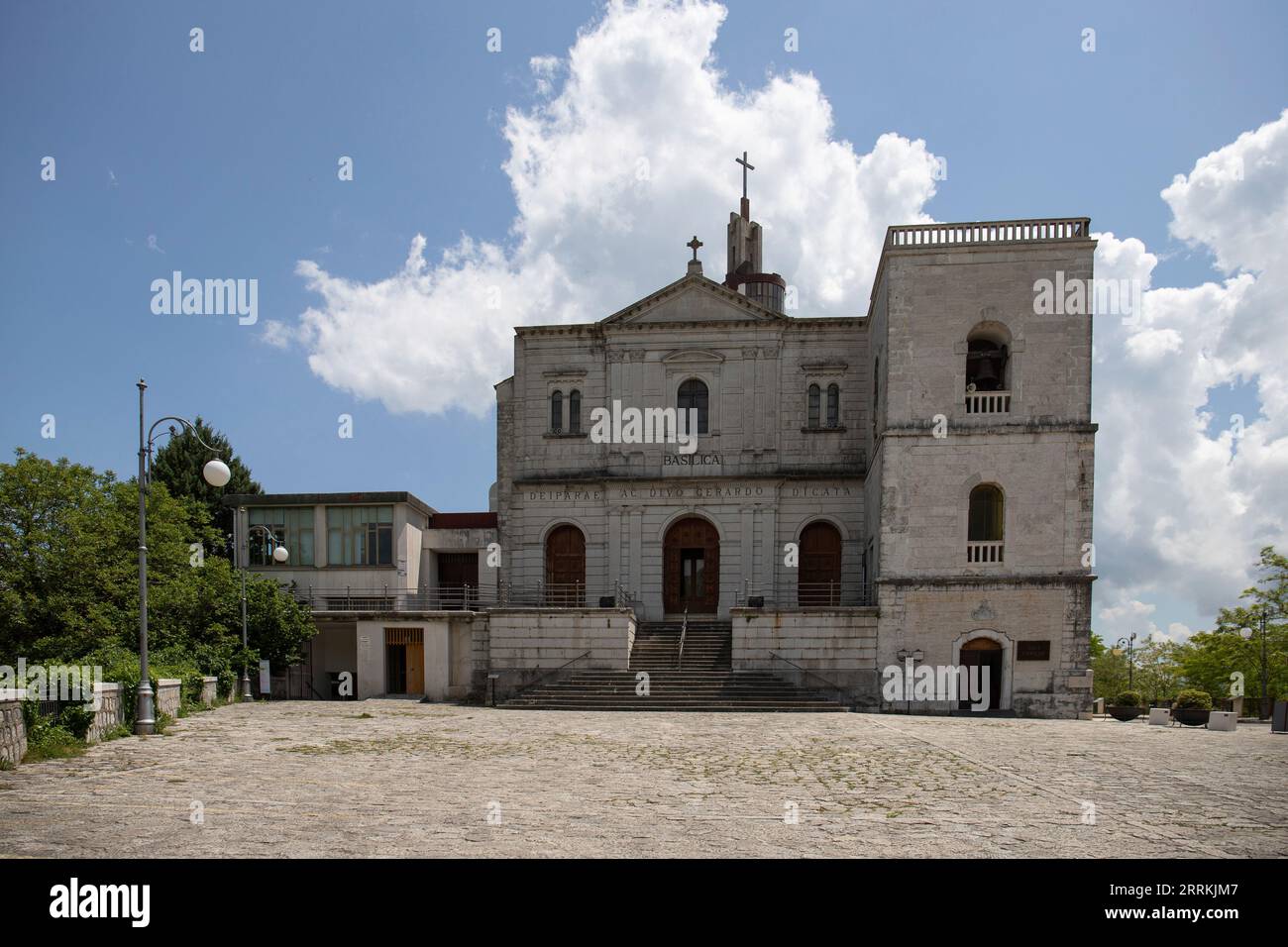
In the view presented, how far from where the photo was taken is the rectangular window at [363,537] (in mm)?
30938

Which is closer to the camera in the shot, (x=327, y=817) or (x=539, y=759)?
(x=327, y=817)

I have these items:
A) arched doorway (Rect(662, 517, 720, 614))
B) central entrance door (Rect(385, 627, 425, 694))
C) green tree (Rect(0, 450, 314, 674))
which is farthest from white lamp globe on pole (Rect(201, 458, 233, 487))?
arched doorway (Rect(662, 517, 720, 614))

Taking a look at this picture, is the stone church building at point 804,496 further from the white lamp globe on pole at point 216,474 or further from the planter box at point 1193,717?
the white lamp globe on pole at point 216,474

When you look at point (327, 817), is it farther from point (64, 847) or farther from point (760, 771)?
point (760, 771)

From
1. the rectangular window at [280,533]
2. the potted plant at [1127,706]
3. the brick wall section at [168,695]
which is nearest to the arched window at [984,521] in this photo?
the potted plant at [1127,706]

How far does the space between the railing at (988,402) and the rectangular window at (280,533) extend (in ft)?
74.5

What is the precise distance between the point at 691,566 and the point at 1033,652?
11.6 meters

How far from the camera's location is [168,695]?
57.9 ft

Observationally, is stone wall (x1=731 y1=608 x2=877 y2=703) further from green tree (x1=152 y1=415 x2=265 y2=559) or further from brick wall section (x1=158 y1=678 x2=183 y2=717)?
green tree (x1=152 y1=415 x2=265 y2=559)

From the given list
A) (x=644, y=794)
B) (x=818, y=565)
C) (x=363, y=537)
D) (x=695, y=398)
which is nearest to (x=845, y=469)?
(x=818, y=565)

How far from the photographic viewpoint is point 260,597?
85.2 feet

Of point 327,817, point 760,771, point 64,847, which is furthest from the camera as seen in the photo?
point 760,771
